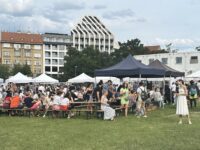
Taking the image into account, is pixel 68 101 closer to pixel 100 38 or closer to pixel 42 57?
pixel 42 57

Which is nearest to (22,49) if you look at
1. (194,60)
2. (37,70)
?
(37,70)

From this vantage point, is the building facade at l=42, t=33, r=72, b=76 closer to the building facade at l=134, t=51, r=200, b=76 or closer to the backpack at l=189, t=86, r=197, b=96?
the building facade at l=134, t=51, r=200, b=76

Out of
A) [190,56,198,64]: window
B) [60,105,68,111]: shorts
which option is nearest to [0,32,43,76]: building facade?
[190,56,198,64]: window

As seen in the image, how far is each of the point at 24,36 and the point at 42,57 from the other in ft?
30.0

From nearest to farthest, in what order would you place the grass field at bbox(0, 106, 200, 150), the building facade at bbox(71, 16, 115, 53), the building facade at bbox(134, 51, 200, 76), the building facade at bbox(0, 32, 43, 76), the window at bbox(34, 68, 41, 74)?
1. the grass field at bbox(0, 106, 200, 150)
2. the building facade at bbox(134, 51, 200, 76)
3. the building facade at bbox(0, 32, 43, 76)
4. the window at bbox(34, 68, 41, 74)
5. the building facade at bbox(71, 16, 115, 53)

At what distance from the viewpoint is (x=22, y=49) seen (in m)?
139

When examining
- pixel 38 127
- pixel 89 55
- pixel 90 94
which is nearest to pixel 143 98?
pixel 90 94

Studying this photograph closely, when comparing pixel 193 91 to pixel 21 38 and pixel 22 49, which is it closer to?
pixel 21 38

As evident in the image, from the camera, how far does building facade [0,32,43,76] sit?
5340 inches

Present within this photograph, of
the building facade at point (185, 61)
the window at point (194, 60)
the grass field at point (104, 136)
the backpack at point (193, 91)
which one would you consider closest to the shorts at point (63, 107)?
the grass field at point (104, 136)

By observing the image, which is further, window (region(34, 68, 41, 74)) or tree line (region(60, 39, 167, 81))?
window (region(34, 68, 41, 74))

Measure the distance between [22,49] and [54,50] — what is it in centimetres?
1128

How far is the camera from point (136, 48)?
331ft

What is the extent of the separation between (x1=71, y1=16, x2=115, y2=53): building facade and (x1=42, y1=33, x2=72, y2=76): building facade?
3396 mm
